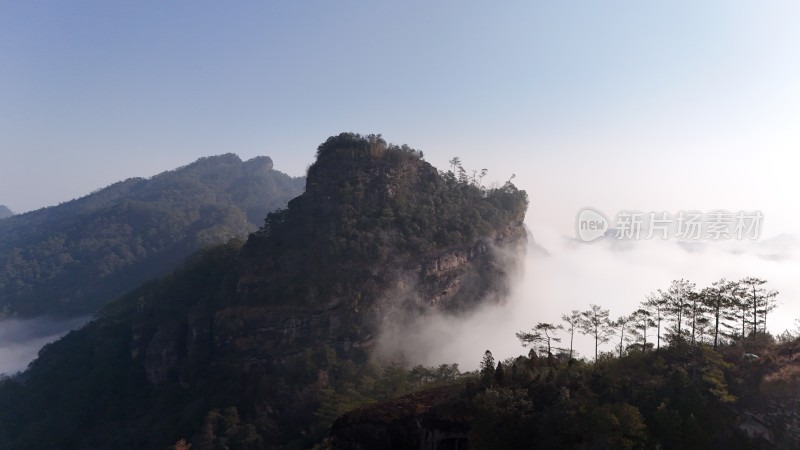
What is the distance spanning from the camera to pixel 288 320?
178ft

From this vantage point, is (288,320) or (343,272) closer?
(288,320)

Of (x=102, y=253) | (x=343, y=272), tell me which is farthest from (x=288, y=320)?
(x=102, y=253)

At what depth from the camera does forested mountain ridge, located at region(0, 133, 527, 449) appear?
4816 cm

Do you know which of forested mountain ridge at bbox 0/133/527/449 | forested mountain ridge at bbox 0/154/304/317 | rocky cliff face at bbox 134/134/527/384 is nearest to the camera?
forested mountain ridge at bbox 0/133/527/449

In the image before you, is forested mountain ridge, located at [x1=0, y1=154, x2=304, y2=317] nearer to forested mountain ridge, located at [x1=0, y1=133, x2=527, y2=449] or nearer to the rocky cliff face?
forested mountain ridge, located at [x1=0, y1=133, x2=527, y2=449]

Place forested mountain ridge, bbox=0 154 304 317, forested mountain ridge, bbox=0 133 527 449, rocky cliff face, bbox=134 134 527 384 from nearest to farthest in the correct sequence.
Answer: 1. forested mountain ridge, bbox=0 133 527 449
2. rocky cliff face, bbox=134 134 527 384
3. forested mountain ridge, bbox=0 154 304 317

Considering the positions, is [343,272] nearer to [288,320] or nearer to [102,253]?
[288,320]

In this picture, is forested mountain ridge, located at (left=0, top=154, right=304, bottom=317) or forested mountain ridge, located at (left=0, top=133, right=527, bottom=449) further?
forested mountain ridge, located at (left=0, top=154, right=304, bottom=317)

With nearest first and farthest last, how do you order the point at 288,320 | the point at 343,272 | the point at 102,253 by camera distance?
the point at 288,320
the point at 343,272
the point at 102,253

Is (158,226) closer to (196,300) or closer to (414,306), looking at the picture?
(196,300)

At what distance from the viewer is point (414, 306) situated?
211 ft

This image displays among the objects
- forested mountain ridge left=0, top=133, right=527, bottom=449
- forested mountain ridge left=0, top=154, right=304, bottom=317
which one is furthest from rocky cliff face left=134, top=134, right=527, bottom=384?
forested mountain ridge left=0, top=154, right=304, bottom=317

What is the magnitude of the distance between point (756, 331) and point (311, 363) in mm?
41936

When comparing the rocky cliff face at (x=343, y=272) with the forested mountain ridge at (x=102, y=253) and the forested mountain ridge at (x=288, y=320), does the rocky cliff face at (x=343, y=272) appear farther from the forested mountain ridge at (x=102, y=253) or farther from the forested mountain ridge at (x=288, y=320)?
the forested mountain ridge at (x=102, y=253)
